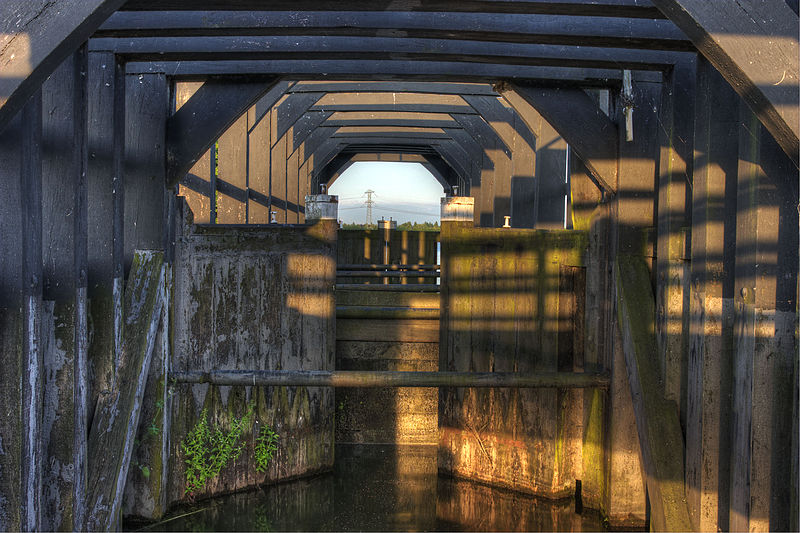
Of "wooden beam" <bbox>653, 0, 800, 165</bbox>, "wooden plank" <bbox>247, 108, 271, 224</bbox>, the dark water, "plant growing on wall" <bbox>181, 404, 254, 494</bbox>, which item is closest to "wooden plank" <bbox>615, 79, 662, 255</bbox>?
the dark water

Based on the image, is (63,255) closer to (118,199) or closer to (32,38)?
(118,199)

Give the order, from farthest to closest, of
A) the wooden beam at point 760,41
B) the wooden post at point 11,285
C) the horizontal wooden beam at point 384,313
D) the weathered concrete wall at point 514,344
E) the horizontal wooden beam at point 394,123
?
the horizontal wooden beam at point 394,123, the horizontal wooden beam at point 384,313, the weathered concrete wall at point 514,344, the wooden post at point 11,285, the wooden beam at point 760,41

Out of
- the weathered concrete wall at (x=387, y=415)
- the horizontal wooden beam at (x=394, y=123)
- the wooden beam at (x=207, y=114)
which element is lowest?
the weathered concrete wall at (x=387, y=415)

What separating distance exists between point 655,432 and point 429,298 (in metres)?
4.27

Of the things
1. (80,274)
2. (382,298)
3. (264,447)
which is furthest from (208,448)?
(80,274)

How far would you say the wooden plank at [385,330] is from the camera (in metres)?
9.42

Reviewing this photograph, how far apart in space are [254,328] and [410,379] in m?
1.93

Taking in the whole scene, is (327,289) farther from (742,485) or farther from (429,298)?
(742,485)


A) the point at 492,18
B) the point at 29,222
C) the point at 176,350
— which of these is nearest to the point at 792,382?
the point at 492,18

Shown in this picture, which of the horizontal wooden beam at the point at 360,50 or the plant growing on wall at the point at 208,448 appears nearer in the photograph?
the horizontal wooden beam at the point at 360,50

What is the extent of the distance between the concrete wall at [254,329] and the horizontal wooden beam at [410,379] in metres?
0.65

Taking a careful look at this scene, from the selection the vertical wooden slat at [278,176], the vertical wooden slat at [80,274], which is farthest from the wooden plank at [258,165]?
the vertical wooden slat at [80,274]

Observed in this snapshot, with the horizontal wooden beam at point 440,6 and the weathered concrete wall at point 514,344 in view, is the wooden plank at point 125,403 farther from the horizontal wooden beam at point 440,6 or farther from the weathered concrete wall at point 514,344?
the weathered concrete wall at point 514,344

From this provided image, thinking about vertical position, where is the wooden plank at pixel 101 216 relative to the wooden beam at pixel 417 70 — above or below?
below
